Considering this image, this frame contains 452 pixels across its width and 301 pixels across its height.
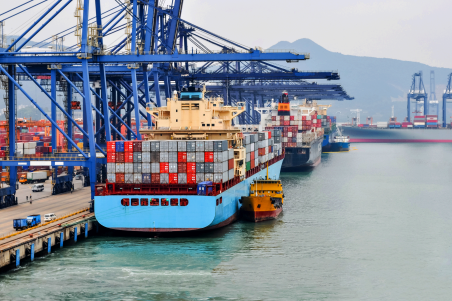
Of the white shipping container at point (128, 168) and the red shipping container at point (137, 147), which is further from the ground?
the red shipping container at point (137, 147)

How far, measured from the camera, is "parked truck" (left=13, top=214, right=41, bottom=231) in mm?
36188

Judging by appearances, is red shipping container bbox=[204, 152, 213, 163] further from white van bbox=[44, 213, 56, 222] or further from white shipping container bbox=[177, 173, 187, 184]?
white van bbox=[44, 213, 56, 222]

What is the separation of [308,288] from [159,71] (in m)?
39.0

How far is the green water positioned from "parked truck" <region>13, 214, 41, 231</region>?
3077 millimetres

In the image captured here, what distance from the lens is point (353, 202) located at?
180ft

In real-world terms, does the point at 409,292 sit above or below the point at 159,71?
below

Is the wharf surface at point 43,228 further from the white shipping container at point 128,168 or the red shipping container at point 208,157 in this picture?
the red shipping container at point 208,157

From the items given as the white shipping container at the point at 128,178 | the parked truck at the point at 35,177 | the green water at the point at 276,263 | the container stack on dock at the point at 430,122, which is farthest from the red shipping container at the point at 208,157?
the container stack on dock at the point at 430,122

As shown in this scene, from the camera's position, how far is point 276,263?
109 feet

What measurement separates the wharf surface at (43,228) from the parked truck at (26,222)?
0.41 m

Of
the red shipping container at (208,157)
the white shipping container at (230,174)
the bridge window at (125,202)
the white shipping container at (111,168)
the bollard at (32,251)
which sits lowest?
the bollard at (32,251)

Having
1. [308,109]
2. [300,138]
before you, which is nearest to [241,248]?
[300,138]

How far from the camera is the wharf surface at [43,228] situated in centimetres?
3203

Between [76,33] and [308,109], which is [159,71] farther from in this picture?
[308,109]
